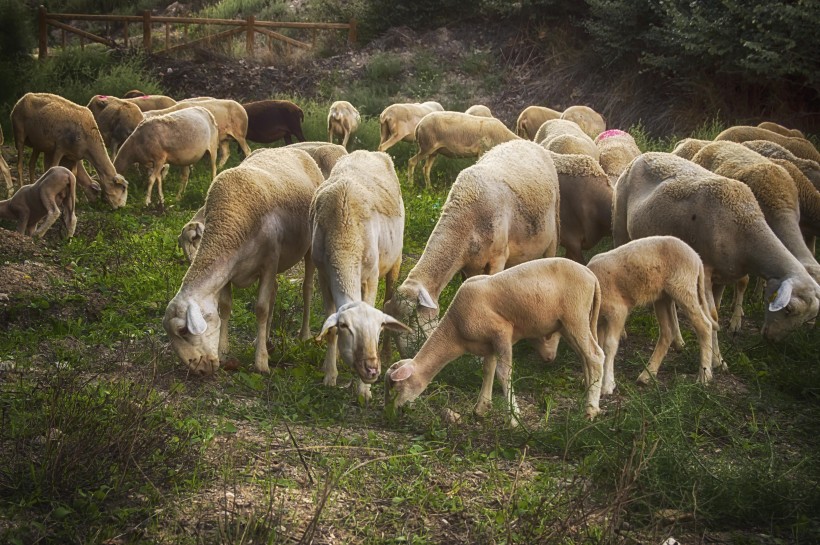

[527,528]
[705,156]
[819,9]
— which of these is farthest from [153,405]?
[819,9]

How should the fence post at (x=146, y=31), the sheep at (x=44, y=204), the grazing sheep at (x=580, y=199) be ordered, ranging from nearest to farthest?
the grazing sheep at (x=580, y=199), the sheep at (x=44, y=204), the fence post at (x=146, y=31)

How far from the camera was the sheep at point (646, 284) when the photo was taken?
7895mm

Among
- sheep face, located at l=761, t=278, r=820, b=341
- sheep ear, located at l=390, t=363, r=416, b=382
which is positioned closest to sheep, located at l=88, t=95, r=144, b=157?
sheep ear, located at l=390, t=363, r=416, b=382

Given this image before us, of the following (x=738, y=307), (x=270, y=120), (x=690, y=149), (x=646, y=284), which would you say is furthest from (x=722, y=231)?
(x=270, y=120)

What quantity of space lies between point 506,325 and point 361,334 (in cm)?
114

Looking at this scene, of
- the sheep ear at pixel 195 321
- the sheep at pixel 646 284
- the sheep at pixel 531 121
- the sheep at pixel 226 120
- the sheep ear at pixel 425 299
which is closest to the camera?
the sheep ear at pixel 195 321

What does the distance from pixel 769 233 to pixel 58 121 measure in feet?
34.1

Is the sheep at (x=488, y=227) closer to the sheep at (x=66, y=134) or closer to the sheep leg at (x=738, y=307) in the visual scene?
the sheep leg at (x=738, y=307)

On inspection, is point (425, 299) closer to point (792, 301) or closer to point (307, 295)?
point (307, 295)

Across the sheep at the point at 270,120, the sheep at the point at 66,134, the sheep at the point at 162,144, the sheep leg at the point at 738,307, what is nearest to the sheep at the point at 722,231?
the sheep leg at the point at 738,307

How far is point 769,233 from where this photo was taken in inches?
339

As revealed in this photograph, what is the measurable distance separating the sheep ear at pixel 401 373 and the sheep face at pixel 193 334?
160cm

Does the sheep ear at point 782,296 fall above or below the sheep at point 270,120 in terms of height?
above

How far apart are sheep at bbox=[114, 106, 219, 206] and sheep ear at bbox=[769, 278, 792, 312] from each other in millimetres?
9430
